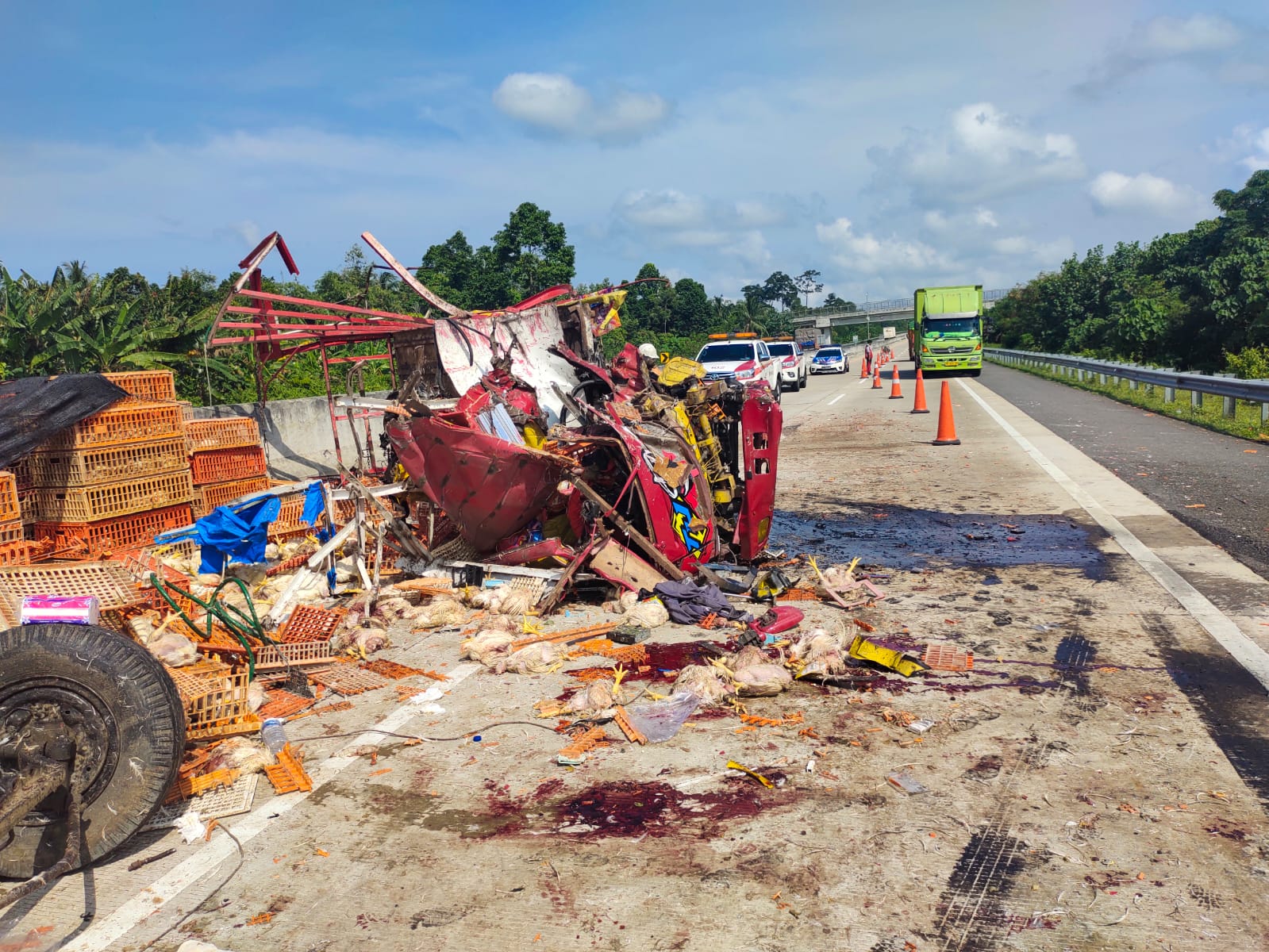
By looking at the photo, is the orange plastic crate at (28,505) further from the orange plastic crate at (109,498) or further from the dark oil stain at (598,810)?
the dark oil stain at (598,810)

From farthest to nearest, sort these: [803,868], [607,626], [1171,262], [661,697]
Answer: [1171,262] < [607,626] < [661,697] < [803,868]

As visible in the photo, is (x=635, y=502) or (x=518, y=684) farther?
(x=635, y=502)

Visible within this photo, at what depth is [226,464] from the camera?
1019 cm

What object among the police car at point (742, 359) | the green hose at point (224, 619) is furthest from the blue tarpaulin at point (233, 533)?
the police car at point (742, 359)

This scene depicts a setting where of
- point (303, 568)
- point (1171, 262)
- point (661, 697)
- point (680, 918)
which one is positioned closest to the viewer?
point (680, 918)

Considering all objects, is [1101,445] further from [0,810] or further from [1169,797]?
[0,810]

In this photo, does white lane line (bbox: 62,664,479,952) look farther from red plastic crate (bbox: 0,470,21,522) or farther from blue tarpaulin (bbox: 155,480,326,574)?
red plastic crate (bbox: 0,470,21,522)

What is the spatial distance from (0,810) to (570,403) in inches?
215

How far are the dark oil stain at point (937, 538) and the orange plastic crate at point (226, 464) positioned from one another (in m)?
5.88

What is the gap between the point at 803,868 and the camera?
3.45 meters

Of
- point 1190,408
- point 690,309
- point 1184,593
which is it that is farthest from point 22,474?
point 690,309

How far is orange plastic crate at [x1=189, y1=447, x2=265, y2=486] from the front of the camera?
9789mm

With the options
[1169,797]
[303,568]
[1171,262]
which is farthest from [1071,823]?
[1171,262]

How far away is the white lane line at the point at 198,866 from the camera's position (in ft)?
10.6
